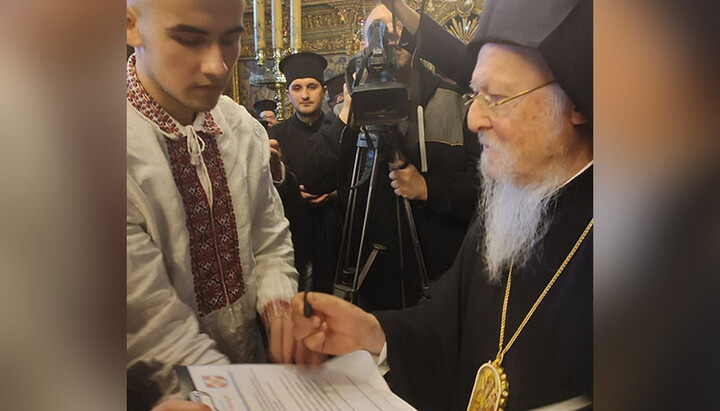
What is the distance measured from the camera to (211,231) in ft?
5.27

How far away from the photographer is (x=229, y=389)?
159cm

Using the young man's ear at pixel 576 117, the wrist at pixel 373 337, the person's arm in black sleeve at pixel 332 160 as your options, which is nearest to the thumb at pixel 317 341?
the wrist at pixel 373 337

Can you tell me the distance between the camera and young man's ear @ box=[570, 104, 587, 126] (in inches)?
60.1

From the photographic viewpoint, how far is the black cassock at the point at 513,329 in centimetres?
154

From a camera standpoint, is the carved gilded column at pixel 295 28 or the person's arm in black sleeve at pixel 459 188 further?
the carved gilded column at pixel 295 28

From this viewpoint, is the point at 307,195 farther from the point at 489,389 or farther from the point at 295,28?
the point at 489,389

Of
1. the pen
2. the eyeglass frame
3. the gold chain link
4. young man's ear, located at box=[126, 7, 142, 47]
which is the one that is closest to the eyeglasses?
the eyeglass frame

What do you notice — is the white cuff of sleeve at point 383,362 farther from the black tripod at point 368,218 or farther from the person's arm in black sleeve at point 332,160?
the person's arm in black sleeve at point 332,160

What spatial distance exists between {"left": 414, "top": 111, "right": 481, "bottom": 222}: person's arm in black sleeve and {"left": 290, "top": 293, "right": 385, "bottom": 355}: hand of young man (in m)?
0.33

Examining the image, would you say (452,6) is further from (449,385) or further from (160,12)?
(449,385)

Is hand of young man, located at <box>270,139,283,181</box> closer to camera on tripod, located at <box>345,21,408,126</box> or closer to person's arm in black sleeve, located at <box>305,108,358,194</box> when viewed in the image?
person's arm in black sleeve, located at <box>305,108,358,194</box>

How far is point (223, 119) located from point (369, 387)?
2.58ft
